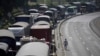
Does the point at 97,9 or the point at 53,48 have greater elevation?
the point at 53,48

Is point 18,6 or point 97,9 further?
point 97,9

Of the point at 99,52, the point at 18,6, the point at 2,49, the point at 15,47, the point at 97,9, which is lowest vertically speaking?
the point at 97,9

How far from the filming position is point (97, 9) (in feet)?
357

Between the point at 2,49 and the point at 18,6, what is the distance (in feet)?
191

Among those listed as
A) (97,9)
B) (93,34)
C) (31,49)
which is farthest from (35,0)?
(31,49)

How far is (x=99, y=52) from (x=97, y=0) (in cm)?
8392

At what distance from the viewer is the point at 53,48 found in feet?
119

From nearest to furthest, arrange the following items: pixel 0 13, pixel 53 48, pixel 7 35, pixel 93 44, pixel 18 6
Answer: pixel 7 35
pixel 53 48
pixel 93 44
pixel 0 13
pixel 18 6

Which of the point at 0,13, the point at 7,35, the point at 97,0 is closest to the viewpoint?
the point at 7,35

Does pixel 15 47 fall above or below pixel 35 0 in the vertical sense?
above

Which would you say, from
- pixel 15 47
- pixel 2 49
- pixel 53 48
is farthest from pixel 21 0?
pixel 2 49

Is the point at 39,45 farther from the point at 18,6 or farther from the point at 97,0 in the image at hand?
the point at 97,0

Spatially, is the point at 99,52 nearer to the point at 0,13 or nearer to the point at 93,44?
the point at 93,44

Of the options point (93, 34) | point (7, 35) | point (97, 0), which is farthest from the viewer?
point (97, 0)
